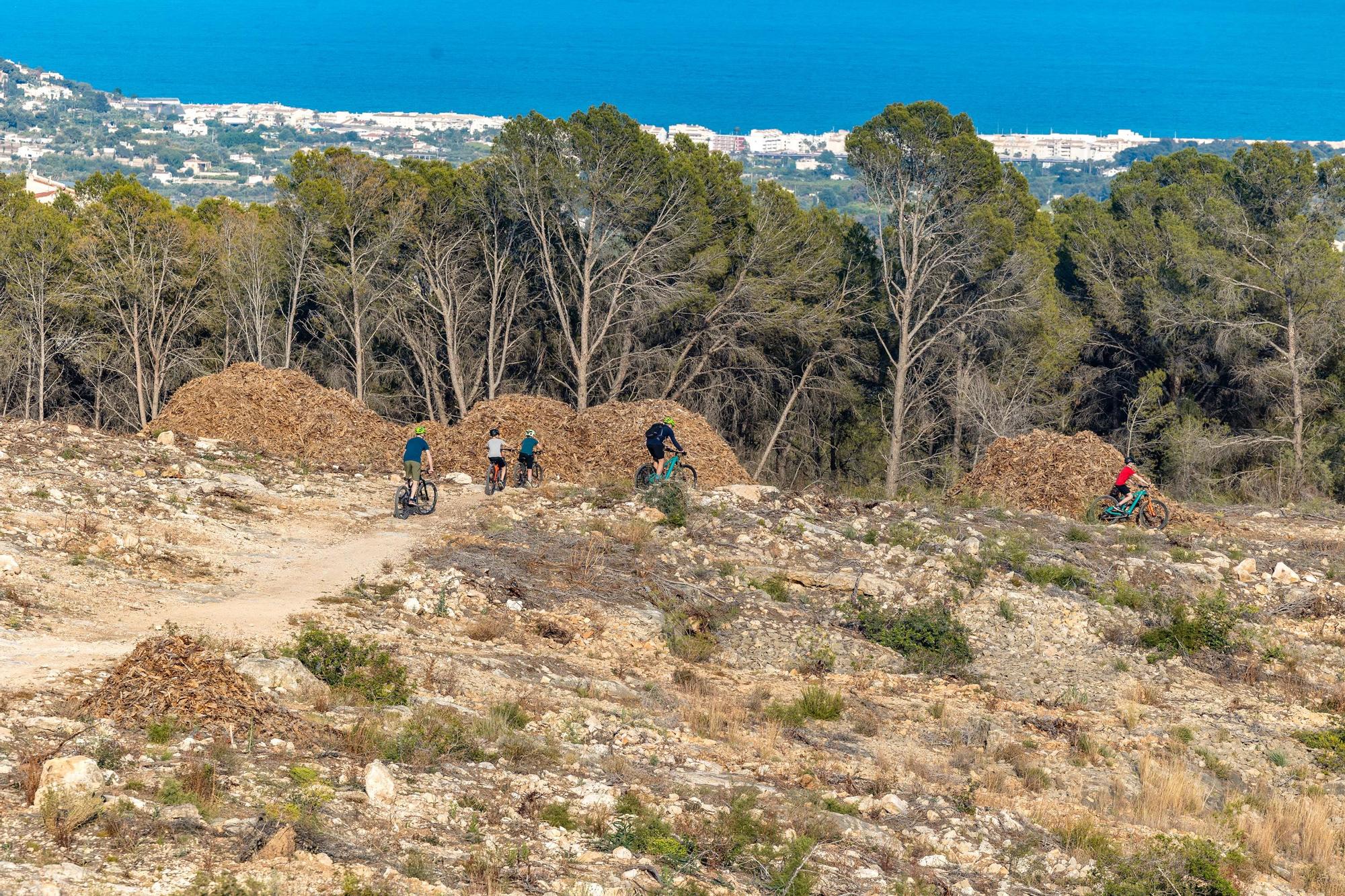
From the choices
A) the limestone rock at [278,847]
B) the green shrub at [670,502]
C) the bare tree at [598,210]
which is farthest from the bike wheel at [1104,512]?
the limestone rock at [278,847]

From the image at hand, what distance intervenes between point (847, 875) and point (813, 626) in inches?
292

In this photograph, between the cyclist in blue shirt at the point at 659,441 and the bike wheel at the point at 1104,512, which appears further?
the bike wheel at the point at 1104,512

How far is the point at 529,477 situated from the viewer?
2264 centimetres

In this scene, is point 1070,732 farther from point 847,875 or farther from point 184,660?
point 184,660

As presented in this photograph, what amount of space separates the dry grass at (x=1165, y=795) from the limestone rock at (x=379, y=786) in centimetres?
659

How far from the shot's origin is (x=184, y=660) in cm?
1084

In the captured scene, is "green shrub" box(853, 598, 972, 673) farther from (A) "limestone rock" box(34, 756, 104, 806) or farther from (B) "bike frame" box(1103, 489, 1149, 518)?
(A) "limestone rock" box(34, 756, 104, 806)

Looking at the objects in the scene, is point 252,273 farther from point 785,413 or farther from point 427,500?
point 427,500

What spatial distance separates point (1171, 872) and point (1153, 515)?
13.4m

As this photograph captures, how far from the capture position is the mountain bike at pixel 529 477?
73.4 feet

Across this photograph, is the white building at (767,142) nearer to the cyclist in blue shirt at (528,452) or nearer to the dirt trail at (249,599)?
the cyclist in blue shirt at (528,452)

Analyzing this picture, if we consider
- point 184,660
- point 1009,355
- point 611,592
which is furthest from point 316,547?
point 1009,355

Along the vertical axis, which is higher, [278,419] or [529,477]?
Result: [278,419]

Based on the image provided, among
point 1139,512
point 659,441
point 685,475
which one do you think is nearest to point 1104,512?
point 1139,512
